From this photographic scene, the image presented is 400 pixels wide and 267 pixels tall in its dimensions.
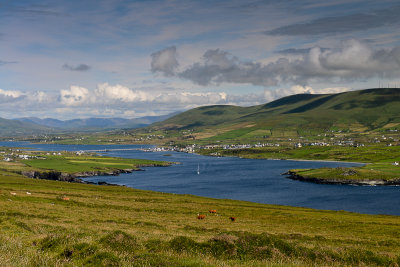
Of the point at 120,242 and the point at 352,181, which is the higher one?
the point at 120,242

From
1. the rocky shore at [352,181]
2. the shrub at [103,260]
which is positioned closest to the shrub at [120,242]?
the shrub at [103,260]

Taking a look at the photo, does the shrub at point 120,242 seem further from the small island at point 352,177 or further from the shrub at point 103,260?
the small island at point 352,177

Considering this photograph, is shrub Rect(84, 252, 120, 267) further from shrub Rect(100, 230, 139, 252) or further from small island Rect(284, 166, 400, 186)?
small island Rect(284, 166, 400, 186)

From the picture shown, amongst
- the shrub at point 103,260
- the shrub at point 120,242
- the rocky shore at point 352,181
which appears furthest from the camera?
the rocky shore at point 352,181

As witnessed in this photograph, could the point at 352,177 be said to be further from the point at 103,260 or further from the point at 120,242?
the point at 103,260

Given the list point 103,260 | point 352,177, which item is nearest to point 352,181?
point 352,177

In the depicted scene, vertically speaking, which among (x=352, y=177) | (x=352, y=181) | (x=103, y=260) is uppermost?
(x=103, y=260)

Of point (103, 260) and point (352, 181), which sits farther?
point (352, 181)

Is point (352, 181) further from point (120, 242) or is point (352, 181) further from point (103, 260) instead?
point (103, 260)

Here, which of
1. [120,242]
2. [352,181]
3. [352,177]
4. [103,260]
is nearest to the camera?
[103,260]

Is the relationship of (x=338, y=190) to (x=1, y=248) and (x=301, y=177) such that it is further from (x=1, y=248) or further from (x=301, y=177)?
(x=1, y=248)

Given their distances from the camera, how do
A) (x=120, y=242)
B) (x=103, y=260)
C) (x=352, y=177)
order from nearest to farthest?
(x=103, y=260) < (x=120, y=242) < (x=352, y=177)

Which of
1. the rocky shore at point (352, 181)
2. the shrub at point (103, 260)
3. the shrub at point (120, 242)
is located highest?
the shrub at point (103, 260)

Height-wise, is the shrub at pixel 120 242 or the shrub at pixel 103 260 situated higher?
the shrub at pixel 103 260
